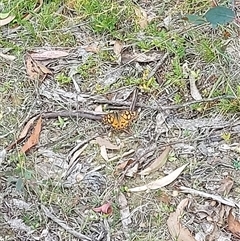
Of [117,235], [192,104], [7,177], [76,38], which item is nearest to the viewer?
[117,235]

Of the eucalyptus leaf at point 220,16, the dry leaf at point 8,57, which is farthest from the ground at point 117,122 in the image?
the eucalyptus leaf at point 220,16

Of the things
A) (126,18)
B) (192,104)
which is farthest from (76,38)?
(192,104)

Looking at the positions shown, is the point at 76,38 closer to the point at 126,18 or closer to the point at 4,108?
the point at 126,18

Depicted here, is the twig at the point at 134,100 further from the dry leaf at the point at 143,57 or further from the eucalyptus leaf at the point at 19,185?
the eucalyptus leaf at the point at 19,185

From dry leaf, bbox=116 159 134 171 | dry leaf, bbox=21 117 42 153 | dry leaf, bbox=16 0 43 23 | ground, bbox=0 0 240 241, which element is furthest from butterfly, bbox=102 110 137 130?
dry leaf, bbox=16 0 43 23

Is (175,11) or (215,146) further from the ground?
(175,11)
